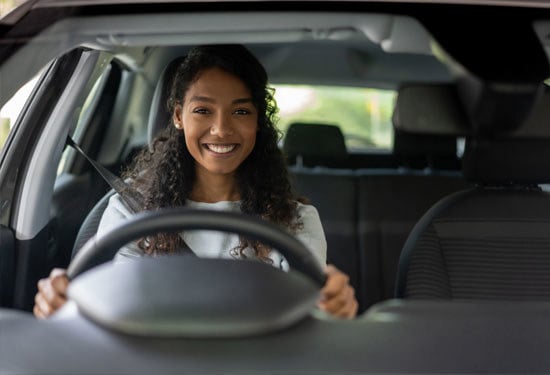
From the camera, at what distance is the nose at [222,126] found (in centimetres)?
190

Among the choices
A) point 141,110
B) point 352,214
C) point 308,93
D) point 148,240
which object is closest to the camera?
point 148,240

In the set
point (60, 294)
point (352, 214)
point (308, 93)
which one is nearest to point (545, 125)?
point (60, 294)

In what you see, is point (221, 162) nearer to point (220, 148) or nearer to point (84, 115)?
point (220, 148)

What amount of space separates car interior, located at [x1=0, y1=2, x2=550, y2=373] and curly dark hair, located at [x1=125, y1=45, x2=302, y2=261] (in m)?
0.15

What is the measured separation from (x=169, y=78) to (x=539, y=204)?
1023mm

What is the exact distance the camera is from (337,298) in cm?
137

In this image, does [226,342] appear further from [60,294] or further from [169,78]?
[169,78]

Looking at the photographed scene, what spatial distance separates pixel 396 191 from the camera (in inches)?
116

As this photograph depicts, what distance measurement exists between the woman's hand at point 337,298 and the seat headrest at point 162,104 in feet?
2.97

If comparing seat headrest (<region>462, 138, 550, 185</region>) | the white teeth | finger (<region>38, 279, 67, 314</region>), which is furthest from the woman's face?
finger (<region>38, 279, 67, 314</region>)

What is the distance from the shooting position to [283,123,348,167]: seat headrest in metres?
3.11

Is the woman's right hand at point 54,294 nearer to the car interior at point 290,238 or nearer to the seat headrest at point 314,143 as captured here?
the car interior at point 290,238

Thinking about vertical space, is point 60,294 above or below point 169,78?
below

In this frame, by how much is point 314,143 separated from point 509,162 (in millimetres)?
1336
